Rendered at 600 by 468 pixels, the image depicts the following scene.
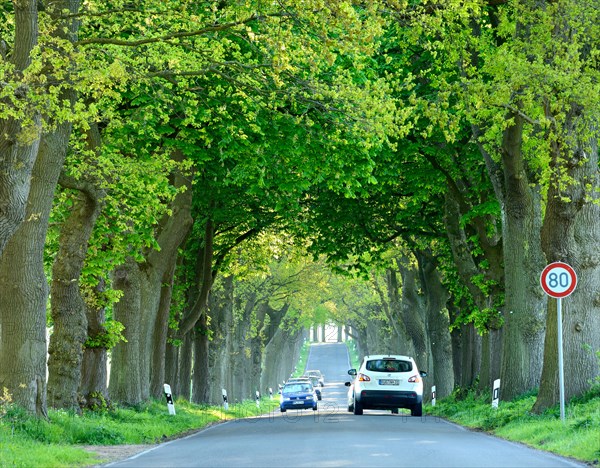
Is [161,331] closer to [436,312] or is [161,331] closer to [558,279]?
[436,312]

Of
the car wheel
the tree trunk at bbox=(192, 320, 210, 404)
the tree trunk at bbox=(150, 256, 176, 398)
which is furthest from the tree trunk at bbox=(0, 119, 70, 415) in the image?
the tree trunk at bbox=(192, 320, 210, 404)

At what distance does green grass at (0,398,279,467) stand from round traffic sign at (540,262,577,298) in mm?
7988

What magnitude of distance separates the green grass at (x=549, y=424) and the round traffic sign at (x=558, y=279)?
2.03m

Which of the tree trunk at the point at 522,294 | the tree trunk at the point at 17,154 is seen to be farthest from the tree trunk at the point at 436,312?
the tree trunk at the point at 17,154

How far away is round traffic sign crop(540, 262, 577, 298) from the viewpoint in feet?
61.0

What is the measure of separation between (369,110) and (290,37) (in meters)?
5.19

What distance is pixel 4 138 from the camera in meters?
15.6

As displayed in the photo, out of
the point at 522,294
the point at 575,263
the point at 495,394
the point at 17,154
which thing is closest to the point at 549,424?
the point at 575,263

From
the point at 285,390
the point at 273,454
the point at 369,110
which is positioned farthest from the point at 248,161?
the point at 285,390

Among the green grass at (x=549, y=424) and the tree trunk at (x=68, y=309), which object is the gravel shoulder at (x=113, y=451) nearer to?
the tree trunk at (x=68, y=309)

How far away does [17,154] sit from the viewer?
15539 mm

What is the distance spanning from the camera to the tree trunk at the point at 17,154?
15211mm

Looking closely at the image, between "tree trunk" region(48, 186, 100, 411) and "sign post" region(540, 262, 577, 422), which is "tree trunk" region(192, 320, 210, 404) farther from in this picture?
"sign post" region(540, 262, 577, 422)

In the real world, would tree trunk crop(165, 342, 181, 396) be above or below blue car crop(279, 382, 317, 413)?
above
